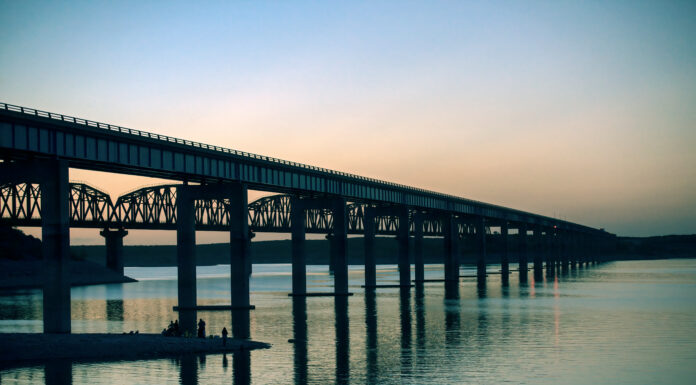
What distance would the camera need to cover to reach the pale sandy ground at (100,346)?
151ft

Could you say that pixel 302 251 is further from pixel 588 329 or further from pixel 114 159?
pixel 588 329

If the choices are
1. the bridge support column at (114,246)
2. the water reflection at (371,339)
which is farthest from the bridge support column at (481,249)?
the bridge support column at (114,246)

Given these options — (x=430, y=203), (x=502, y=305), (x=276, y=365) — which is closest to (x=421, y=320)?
(x=502, y=305)

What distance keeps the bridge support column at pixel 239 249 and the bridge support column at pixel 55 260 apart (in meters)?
28.3

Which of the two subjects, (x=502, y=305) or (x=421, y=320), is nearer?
(x=421, y=320)

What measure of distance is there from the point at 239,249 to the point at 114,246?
393ft

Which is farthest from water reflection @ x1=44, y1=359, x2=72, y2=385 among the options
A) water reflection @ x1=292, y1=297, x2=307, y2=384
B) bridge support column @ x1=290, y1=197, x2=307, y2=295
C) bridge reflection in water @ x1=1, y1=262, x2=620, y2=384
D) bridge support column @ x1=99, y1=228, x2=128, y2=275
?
bridge support column @ x1=99, y1=228, x2=128, y2=275

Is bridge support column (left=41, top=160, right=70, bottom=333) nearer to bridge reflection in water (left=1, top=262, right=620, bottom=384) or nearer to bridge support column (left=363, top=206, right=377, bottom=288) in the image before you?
bridge reflection in water (left=1, top=262, right=620, bottom=384)

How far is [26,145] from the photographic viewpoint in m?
56.4

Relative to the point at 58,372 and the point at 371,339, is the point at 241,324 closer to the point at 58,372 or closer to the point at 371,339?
the point at 371,339

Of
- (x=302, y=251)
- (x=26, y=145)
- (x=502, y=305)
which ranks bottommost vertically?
(x=502, y=305)

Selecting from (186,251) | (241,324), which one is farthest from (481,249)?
(241,324)

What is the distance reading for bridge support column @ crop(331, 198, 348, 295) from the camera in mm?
107688

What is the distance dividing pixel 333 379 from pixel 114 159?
3690 centimetres
